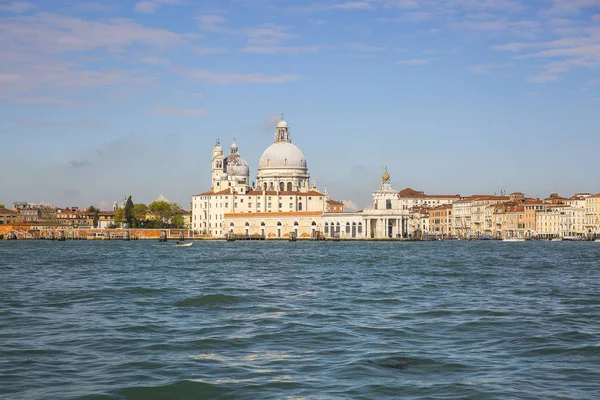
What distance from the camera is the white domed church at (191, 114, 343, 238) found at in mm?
103375

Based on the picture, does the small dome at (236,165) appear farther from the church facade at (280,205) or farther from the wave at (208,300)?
the wave at (208,300)

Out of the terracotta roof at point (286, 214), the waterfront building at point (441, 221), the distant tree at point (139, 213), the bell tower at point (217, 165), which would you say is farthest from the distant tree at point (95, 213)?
the waterfront building at point (441, 221)

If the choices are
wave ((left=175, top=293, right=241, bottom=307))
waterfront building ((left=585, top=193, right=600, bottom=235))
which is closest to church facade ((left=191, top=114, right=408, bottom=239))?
waterfront building ((left=585, top=193, right=600, bottom=235))

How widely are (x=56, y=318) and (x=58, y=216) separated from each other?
13329 centimetres

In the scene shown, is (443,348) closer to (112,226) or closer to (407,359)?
(407,359)

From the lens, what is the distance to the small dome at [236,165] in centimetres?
12075

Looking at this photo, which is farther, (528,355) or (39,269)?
(39,269)

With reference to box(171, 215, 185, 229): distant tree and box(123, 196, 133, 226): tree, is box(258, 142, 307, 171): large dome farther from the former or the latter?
box(123, 196, 133, 226): tree

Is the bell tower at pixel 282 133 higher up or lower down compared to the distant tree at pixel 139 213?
higher up

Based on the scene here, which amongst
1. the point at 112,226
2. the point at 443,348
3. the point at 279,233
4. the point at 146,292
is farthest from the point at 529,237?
the point at 443,348

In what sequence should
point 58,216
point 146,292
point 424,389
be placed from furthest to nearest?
point 58,216 → point 146,292 → point 424,389

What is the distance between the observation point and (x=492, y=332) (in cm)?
1407

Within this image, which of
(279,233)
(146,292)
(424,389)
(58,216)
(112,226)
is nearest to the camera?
(424,389)

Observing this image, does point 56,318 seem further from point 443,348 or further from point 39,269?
point 39,269
